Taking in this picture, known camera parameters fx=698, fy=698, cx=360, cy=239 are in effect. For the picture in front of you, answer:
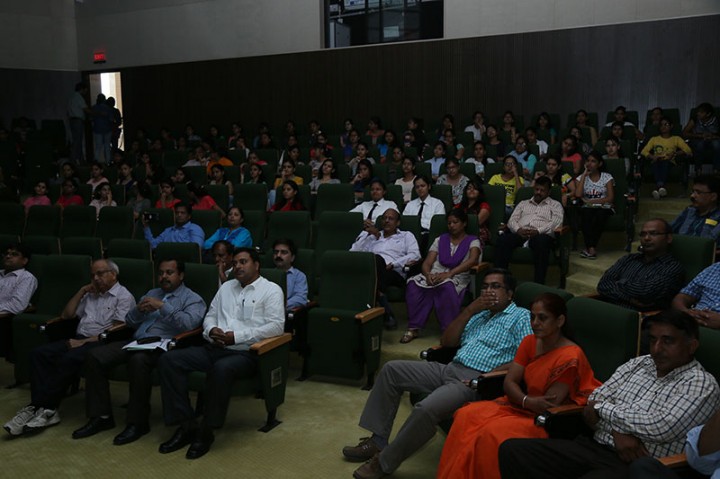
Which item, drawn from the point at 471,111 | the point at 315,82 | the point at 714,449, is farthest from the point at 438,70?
the point at 714,449

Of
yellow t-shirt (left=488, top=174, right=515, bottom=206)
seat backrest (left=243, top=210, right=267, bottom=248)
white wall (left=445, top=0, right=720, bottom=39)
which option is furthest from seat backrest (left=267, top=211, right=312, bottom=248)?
white wall (left=445, top=0, right=720, bottom=39)

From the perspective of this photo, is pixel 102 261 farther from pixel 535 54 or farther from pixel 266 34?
pixel 266 34

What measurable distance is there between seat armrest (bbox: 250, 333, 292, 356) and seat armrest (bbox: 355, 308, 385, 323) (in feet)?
1.56

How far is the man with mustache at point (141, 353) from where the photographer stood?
3756mm

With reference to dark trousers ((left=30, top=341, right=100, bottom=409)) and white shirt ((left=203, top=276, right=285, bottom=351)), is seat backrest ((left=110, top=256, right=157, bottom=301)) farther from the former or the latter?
white shirt ((left=203, top=276, right=285, bottom=351))

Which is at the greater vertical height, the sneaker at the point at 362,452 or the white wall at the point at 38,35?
the white wall at the point at 38,35

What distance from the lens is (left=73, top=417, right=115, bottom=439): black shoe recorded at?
3.77m

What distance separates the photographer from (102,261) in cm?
427

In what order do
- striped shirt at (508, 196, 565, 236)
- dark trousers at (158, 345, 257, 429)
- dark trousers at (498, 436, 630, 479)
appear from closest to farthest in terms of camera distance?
dark trousers at (498, 436, 630, 479), dark trousers at (158, 345, 257, 429), striped shirt at (508, 196, 565, 236)

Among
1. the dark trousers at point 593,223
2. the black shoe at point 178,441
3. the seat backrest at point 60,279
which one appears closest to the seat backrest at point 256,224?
the seat backrest at point 60,279

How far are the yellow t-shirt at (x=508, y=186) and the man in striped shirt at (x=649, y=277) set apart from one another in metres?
2.39

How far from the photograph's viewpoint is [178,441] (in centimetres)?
360

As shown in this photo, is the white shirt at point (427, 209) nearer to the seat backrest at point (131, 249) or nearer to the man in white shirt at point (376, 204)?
the man in white shirt at point (376, 204)

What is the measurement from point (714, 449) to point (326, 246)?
351 centimetres
